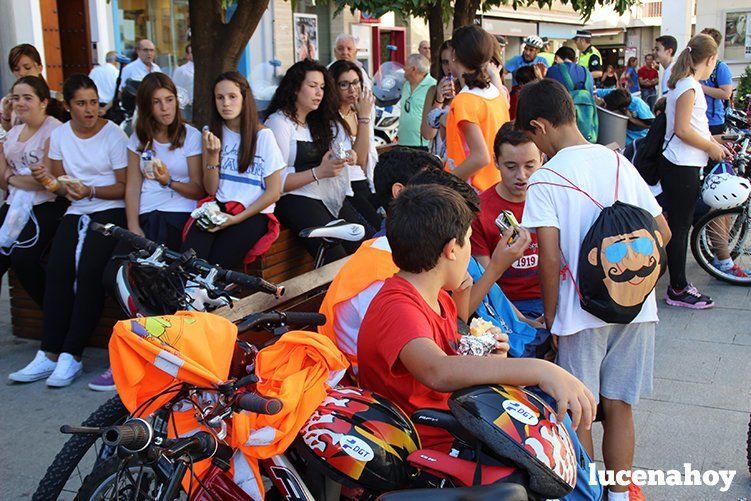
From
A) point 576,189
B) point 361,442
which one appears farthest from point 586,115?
point 361,442

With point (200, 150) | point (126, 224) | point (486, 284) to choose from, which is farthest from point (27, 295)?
point (486, 284)

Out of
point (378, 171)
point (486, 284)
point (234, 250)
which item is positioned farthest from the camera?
point (234, 250)

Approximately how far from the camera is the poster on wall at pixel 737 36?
26281 mm

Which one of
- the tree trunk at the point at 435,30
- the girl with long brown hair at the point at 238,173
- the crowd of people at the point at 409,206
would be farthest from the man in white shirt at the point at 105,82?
the girl with long brown hair at the point at 238,173

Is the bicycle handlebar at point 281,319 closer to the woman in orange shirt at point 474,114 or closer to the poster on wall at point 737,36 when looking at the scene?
the woman in orange shirt at point 474,114

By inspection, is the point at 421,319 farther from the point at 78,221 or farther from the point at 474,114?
the point at 78,221

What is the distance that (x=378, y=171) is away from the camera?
146 inches

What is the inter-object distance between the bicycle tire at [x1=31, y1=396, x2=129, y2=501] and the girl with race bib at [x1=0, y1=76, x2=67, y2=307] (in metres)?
2.69

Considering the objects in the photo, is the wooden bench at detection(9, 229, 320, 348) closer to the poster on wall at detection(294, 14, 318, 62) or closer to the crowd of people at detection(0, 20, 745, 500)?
the crowd of people at detection(0, 20, 745, 500)

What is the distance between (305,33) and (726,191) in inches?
608

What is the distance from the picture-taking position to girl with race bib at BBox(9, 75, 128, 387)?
5.25 m

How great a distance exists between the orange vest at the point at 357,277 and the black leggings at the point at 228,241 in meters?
2.15

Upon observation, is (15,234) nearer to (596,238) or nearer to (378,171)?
(378,171)

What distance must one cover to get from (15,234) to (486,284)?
3584mm
